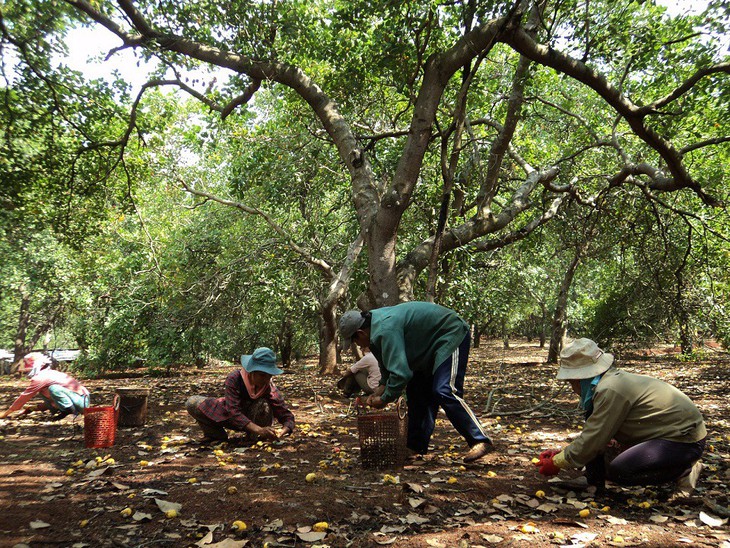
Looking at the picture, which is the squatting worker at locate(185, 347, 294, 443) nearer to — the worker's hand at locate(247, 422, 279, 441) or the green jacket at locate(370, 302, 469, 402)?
the worker's hand at locate(247, 422, 279, 441)

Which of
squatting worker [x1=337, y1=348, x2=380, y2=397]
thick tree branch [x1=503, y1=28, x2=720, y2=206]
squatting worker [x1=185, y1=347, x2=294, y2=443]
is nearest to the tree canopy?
thick tree branch [x1=503, y1=28, x2=720, y2=206]

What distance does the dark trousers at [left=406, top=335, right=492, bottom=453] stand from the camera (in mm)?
4801

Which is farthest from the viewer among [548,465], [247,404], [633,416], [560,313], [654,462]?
[560,313]

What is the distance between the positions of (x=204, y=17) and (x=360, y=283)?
6.38 metres

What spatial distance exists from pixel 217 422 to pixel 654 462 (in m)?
4.06

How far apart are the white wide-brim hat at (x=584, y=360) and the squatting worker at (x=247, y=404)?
9.17 ft

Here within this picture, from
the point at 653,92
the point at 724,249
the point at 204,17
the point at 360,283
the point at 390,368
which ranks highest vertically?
the point at 653,92

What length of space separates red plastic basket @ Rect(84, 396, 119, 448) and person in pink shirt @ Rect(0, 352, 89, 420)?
1789 millimetres

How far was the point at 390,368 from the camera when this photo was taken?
179 inches

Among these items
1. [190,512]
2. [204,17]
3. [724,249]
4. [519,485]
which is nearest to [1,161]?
[204,17]

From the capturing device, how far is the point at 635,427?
3736 millimetres

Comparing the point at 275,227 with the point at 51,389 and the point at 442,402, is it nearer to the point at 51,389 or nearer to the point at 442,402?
the point at 51,389

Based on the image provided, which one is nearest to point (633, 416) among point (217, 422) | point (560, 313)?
point (217, 422)

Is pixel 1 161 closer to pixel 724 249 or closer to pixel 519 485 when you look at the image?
pixel 519 485
